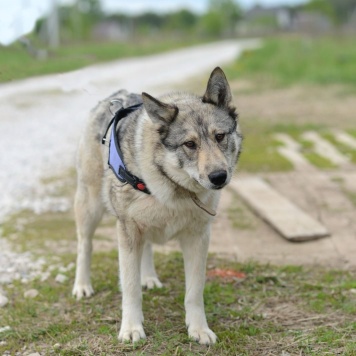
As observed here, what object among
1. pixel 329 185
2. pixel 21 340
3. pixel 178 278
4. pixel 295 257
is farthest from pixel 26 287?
pixel 329 185

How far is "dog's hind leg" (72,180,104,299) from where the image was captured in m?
5.12

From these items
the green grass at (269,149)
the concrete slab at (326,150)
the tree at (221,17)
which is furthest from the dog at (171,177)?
the tree at (221,17)

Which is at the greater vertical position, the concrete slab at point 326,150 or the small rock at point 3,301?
the small rock at point 3,301

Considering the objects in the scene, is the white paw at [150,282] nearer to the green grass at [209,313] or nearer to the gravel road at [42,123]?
the green grass at [209,313]

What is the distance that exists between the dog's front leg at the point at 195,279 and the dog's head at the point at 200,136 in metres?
0.52

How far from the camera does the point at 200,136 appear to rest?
3873mm

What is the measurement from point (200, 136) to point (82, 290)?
2.00 metres

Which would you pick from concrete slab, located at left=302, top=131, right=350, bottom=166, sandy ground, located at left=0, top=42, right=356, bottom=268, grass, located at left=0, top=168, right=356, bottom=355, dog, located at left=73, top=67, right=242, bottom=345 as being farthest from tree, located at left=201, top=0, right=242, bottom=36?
dog, located at left=73, top=67, right=242, bottom=345

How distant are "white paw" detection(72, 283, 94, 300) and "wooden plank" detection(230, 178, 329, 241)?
88.4 inches

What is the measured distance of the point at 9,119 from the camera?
537 inches

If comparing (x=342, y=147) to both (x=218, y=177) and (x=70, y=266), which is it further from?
(x=218, y=177)

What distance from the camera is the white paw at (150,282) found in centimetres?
527

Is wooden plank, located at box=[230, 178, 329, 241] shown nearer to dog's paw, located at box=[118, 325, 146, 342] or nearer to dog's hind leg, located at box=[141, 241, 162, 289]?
dog's hind leg, located at box=[141, 241, 162, 289]

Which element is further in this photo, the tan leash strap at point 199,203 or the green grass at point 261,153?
the green grass at point 261,153
